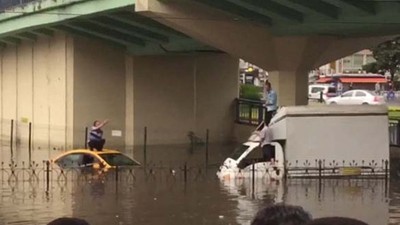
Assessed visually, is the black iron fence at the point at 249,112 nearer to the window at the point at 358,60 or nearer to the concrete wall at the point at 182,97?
the concrete wall at the point at 182,97

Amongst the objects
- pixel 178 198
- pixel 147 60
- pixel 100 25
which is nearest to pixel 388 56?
pixel 147 60

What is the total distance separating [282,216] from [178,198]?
15004 millimetres

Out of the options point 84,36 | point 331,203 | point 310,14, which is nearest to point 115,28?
point 84,36

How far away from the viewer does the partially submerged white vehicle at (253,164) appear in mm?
21938

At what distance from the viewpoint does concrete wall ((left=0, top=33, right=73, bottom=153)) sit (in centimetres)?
3656

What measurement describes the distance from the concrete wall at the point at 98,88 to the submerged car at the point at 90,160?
11.8 m

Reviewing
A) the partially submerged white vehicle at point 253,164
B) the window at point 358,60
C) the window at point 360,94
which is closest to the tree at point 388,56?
the window at point 360,94

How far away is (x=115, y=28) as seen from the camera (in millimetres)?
33438

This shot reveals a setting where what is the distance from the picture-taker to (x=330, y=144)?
72.2 ft

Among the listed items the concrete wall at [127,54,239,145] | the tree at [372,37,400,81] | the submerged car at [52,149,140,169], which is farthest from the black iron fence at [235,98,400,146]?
the tree at [372,37,400,81]

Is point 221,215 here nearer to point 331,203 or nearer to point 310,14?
point 331,203

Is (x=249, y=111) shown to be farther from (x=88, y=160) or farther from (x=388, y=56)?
(x=388, y=56)

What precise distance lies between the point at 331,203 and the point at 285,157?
4.38m

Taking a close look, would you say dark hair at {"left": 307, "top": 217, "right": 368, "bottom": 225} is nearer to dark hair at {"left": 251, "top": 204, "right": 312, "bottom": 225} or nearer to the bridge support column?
dark hair at {"left": 251, "top": 204, "right": 312, "bottom": 225}
